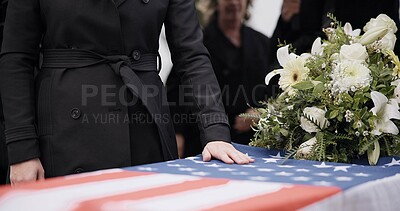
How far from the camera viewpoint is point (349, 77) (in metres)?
1.77

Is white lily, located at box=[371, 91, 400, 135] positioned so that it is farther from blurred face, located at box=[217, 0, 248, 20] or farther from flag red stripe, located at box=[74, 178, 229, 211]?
blurred face, located at box=[217, 0, 248, 20]

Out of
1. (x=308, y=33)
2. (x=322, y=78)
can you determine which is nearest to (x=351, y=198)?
(x=322, y=78)

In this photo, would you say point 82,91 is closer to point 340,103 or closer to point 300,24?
point 340,103

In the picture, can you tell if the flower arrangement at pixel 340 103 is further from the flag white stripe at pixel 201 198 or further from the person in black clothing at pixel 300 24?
the person in black clothing at pixel 300 24

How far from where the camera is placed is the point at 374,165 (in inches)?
67.3

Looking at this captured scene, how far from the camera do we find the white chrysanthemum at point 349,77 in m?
1.76

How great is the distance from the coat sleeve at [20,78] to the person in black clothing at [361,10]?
1.39m

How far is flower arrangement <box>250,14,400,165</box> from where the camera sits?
1739 millimetres

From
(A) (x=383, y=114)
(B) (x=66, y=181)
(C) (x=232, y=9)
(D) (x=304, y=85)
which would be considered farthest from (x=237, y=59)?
(B) (x=66, y=181)

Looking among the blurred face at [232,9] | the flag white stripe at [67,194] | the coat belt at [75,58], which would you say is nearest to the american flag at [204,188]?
A: the flag white stripe at [67,194]

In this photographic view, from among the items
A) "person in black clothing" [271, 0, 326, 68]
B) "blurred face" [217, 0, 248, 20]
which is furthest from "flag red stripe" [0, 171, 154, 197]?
"blurred face" [217, 0, 248, 20]

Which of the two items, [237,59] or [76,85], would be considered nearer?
[76,85]

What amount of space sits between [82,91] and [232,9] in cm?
147

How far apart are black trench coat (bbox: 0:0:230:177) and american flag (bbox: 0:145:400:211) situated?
1.08 feet
